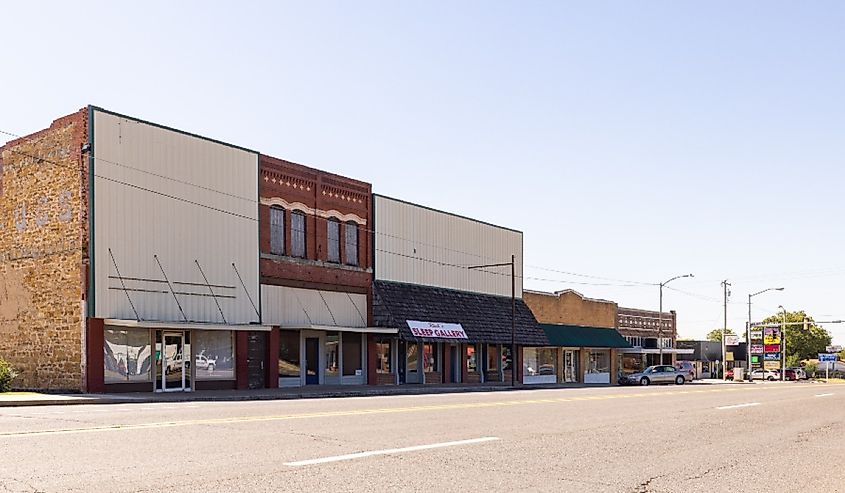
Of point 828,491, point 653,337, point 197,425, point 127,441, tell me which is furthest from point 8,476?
point 653,337

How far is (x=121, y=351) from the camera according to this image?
1179 inches

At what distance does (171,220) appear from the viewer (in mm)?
31844

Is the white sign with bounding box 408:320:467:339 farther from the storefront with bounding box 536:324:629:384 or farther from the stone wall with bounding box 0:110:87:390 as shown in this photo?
the stone wall with bounding box 0:110:87:390

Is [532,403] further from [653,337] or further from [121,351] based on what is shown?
[653,337]

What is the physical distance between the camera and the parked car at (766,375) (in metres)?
88.0

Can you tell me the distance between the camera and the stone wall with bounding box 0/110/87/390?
96.6 ft

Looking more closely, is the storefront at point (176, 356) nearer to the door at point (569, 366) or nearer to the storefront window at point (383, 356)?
the storefront window at point (383, 356)

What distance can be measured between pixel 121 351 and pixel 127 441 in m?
19.6

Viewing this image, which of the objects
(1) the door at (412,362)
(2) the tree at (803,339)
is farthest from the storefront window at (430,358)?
(2) the tree at (803,339)

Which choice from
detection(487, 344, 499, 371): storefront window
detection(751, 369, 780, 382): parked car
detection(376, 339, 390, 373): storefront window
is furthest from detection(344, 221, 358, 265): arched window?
detection(751, 369, 780, 382): parked car

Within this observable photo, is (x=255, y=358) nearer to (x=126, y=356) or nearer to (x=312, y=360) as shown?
(x=312, y=360)

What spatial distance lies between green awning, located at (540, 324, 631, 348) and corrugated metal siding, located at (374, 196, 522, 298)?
363cm

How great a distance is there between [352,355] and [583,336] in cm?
2261

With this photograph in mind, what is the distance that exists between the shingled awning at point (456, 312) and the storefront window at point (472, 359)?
3.41ft
